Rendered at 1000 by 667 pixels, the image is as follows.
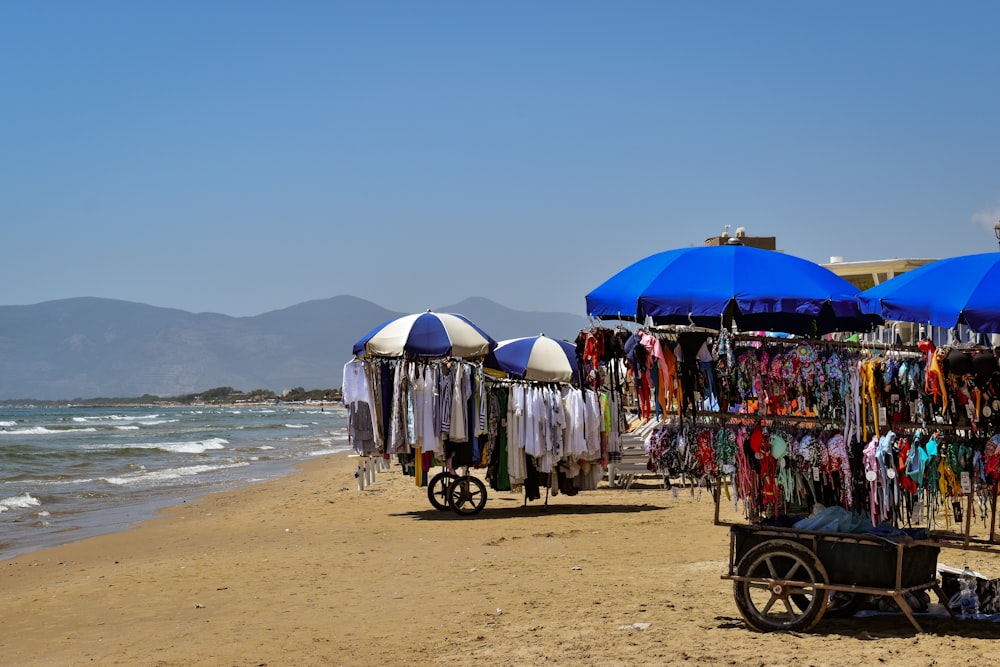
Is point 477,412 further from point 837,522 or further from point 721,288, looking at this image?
point 837,522

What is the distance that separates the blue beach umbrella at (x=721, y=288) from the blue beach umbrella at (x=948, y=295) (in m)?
0.35

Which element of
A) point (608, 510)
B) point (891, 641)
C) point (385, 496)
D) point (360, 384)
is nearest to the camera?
point (891, 641)

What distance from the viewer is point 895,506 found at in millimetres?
7043

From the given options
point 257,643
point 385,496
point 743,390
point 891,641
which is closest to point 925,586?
point 891,641

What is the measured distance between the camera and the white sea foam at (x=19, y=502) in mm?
19797

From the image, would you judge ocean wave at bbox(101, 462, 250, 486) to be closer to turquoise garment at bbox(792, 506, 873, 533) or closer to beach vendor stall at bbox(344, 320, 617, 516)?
beach vendor stall at bbox(344, 320, 617, 516)

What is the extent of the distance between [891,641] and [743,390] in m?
1.94

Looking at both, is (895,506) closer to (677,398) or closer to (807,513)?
(807,513)

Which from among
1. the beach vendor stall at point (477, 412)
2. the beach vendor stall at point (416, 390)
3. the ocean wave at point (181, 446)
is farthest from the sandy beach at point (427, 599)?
the ocean wave at point (181, 446)

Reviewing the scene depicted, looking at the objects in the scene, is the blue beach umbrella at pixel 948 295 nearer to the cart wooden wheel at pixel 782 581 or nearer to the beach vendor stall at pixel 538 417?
the cart wooden wheel at pixel 782 581

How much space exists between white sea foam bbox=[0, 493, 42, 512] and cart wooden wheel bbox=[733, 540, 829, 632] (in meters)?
16.1

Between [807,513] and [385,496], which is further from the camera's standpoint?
[385,496]

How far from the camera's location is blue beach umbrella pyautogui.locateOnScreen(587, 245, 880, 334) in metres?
7.17

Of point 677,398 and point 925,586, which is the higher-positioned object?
point 677,398
